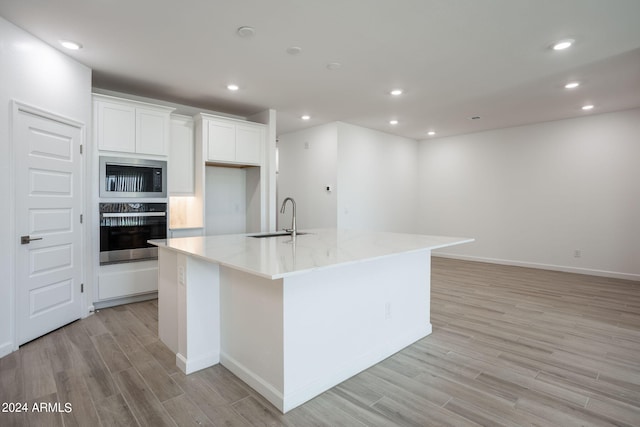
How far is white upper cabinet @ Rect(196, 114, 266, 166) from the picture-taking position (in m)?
4.65

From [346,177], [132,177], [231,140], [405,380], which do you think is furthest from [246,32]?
[346,177]

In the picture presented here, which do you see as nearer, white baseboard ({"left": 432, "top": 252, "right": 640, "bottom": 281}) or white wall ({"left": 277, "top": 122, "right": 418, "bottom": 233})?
white baseboard ({"left": 432, "top": 252, "right": 640, "bottom": 281})

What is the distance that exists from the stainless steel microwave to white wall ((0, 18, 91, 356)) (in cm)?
74

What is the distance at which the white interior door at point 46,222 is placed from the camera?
2.88 m

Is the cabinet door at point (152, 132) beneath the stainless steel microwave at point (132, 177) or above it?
above

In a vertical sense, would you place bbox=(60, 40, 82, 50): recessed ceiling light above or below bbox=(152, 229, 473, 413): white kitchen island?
above

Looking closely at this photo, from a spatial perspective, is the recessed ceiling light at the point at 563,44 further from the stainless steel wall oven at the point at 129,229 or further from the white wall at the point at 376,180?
the stainless steel wall oven at the point at 129,229

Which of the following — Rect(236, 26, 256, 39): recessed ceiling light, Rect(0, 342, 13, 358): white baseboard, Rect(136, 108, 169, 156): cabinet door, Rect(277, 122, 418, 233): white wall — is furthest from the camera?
Rect(277, 122, 418, 233): white wall

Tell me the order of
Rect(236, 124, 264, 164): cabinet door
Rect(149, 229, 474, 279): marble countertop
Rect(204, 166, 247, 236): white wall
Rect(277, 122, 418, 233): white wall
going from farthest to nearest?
Rect(277, 122, 418, 233): white wall → Rect(204, 166, 247, 236): white wall → Rect(236, 124, 264, 164): cabinet door → Rect(149, 229, 474, 279): marble countertop

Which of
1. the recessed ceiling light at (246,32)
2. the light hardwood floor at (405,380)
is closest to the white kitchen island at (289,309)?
the light hardwood floor at (405,380)

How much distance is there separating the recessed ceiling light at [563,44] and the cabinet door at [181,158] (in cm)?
435

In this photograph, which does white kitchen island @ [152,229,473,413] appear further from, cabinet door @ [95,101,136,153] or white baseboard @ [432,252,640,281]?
white baseboard @ [432,252,640,281]

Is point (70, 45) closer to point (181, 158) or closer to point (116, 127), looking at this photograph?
point (116, 127)

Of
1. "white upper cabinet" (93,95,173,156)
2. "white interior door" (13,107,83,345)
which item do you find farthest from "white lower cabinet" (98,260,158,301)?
"white upper cabinet" (93,95,173,156)
